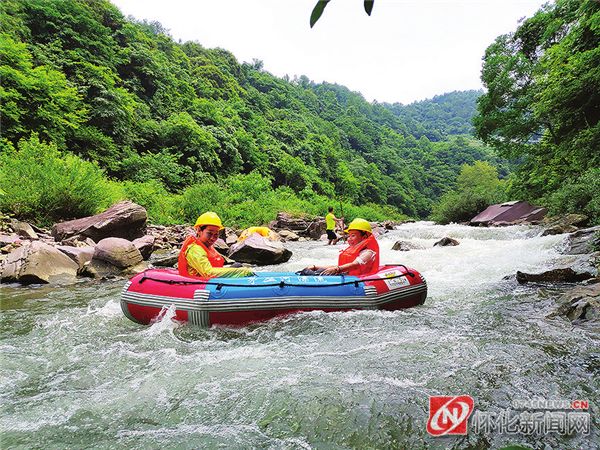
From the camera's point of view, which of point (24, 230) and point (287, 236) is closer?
point (24, 230)

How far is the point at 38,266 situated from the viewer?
21.7 feet

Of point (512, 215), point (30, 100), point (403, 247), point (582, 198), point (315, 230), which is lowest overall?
point (403, 247)

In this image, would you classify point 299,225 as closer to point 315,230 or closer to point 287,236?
point 315,230

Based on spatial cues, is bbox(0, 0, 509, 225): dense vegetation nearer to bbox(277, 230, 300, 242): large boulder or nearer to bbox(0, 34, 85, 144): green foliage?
bbox(0, 34, 85, 144): green foliage

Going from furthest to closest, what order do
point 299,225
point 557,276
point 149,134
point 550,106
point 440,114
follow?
1. point 440,114
2. point 149,134
3. point 299,225
4. point 550,106
5. point 557,276

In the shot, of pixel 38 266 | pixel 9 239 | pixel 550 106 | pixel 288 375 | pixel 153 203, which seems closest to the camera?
pixel 288 375

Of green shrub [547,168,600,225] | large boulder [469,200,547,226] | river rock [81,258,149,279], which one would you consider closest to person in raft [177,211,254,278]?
river rock [81,258,149,279]

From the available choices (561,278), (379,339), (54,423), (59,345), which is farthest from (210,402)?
(561,278)

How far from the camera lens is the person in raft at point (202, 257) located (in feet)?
15.6

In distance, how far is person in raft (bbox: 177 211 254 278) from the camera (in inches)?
188

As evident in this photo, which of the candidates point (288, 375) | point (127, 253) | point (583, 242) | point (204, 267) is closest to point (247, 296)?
point (204, 267)

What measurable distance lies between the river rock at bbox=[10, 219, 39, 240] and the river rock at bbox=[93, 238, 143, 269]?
2.57 m

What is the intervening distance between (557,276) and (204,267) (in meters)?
5.37

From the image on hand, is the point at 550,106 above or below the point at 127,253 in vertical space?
above
